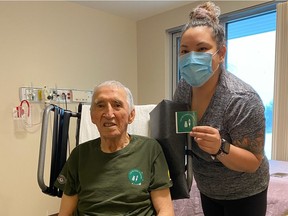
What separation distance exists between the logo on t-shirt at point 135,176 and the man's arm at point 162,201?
0.27 ft

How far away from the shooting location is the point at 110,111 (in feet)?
3.92

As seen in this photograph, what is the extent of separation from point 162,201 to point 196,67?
59 centimetres

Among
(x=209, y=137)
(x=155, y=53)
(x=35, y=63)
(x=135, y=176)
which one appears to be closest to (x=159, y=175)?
(x=135, y=176)

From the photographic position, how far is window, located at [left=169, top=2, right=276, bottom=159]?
2.69 meters

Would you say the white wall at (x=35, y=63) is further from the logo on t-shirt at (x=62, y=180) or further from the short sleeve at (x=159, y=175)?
the short sleeve at (x=159, y=175)

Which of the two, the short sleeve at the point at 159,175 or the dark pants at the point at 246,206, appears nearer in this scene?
the dark pants at the point at 246,206

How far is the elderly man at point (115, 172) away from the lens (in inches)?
45.4

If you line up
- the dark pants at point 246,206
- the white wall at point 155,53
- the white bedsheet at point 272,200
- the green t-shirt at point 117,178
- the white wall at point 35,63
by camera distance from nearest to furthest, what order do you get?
the dark pants at point 246,206
the green t-shirt at point 117,178
the white bedsheet at point 272,200
the white wall at point 35,63
the white wall at point 155,53

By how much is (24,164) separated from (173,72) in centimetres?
206

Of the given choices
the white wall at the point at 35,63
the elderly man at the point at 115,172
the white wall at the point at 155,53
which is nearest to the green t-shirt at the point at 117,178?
the elderly man at the point at 115,172

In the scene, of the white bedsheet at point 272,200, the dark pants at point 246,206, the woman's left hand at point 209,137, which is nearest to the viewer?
the woman's left hand at point 209,137

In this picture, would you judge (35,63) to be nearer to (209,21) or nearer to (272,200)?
(209,21)

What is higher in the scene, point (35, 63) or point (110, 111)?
point (35, 63)

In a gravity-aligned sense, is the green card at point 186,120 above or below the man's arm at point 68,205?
above
